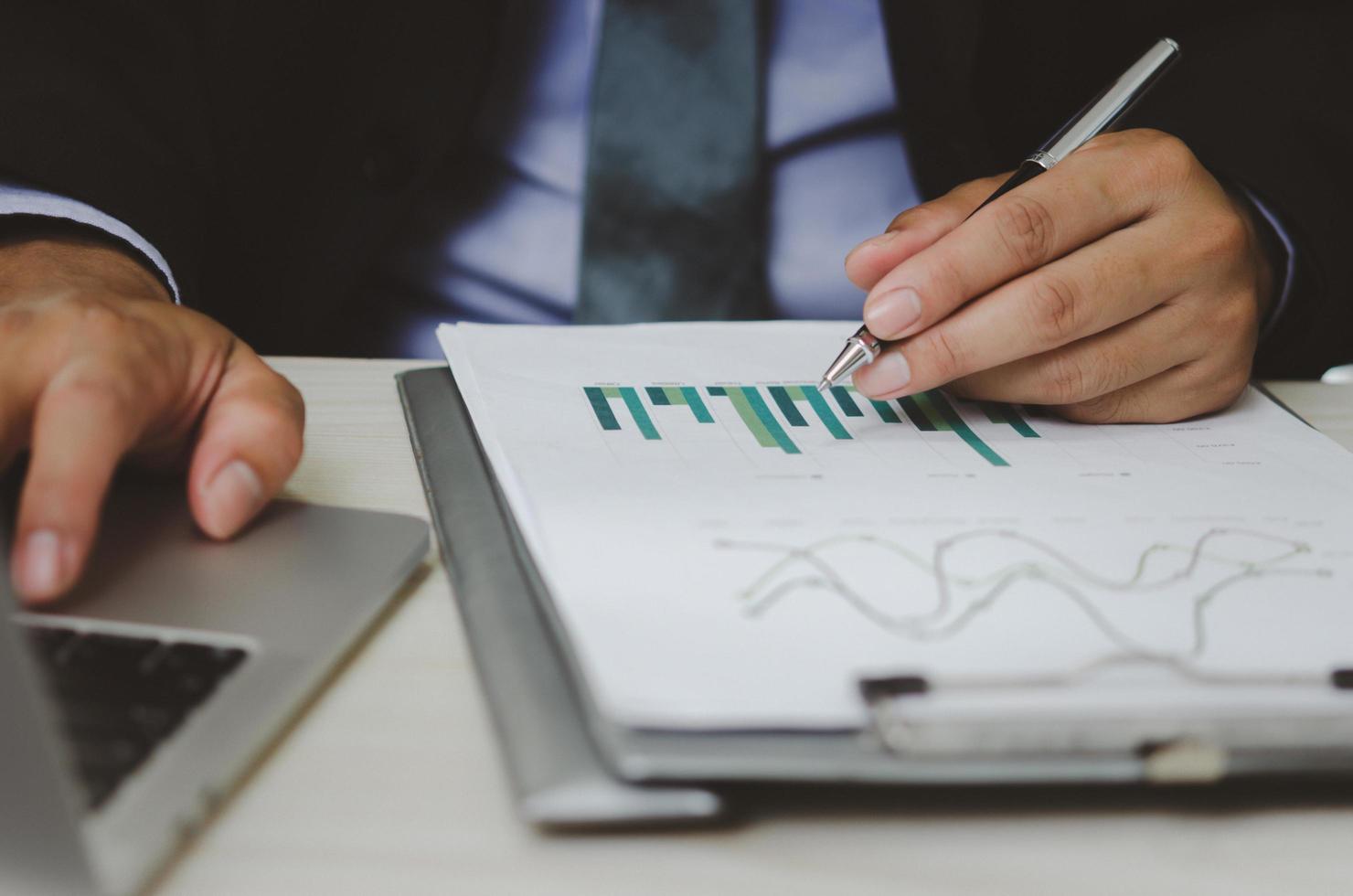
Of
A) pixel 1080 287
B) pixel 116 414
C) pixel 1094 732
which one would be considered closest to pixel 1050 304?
pixel 1080 287

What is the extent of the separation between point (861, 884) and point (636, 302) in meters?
0.54

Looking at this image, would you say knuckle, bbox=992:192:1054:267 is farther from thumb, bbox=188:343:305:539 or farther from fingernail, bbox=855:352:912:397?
thumb, bbox=188:343:305:539

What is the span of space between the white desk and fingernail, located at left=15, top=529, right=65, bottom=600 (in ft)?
0.25

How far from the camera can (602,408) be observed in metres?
0.41

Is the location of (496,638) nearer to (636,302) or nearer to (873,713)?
A: (873,713)

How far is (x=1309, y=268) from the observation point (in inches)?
22.0

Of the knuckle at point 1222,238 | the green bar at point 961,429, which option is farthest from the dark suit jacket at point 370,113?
the green bar at point 961,429

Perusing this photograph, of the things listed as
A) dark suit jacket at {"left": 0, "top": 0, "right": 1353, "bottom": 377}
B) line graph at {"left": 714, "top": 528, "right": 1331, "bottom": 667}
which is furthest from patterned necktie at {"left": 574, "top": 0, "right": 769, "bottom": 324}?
line graph at {"left": 714, "top": 528, "right": 1331, "bottom": 667}

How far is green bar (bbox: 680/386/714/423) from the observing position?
41 centimetres

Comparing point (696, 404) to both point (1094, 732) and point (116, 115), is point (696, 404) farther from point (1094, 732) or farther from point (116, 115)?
point (116, 115)

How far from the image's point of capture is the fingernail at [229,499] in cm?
31

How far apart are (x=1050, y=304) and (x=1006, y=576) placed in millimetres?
165

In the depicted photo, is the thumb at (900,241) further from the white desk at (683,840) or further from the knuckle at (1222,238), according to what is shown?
the white desk at (683,840)

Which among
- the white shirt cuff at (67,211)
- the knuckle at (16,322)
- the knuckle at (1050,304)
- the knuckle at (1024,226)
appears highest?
the knuckle at (1024,226)
